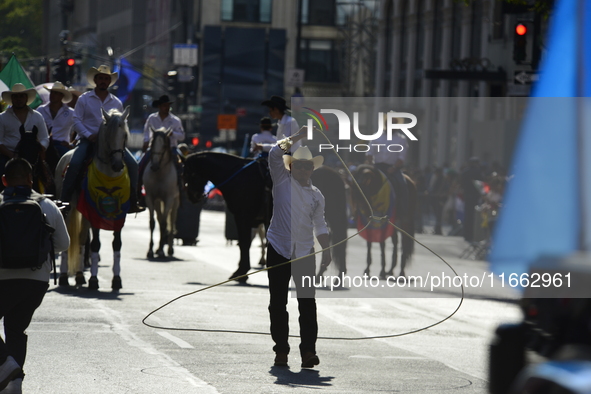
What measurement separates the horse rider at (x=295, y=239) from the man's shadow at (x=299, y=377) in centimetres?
16

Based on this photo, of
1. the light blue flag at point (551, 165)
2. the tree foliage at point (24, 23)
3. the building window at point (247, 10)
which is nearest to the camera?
the light blue flag at point (551, 165)

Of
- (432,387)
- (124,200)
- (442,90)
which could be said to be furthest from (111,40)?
(432,387)

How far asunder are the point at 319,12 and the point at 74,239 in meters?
66.6

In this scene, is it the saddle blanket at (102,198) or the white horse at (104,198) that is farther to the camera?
the saddle blanket at (102,198)

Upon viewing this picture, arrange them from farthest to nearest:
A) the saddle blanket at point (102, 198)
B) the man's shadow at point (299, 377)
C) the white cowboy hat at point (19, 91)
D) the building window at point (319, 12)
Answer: the building window at point (319, 12) → the white cowboy hat at point (19, 91) → the saddle blanket at point (102, 198) → the man's shadow at point (299, 377)

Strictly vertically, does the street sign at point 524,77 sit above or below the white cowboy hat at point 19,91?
above

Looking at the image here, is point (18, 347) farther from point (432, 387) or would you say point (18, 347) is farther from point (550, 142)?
point (550, 142)

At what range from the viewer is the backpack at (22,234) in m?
7.99

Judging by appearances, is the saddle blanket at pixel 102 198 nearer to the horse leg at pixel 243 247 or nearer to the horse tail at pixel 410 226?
the horse leg at pixel 243 247

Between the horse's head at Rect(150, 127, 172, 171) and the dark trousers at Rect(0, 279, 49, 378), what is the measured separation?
38.9ft

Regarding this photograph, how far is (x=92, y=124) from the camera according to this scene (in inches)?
601

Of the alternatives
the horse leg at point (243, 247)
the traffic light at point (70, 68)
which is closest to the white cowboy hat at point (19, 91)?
the horse leg at point (243, 247)

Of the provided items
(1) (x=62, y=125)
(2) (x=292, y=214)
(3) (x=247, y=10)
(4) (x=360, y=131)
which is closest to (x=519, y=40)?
(1) (x=62, y=125)

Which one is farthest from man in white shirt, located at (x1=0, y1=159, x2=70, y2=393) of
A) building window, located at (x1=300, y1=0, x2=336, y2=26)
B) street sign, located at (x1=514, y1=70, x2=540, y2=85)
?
building window, located at (x1=300, y1=0, x2=336, y2=26)
